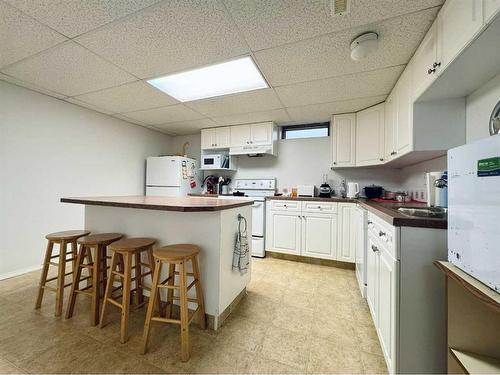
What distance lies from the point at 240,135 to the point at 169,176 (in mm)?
1545

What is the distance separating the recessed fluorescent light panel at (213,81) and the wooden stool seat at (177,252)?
1683 mm

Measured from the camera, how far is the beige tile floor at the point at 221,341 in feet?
4.13

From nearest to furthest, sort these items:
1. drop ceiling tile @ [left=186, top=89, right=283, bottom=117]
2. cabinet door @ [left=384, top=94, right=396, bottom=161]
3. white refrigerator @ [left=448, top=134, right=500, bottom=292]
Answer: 1. white refrigerator @ [left=448, top=134, right=500, bottom=292]
2. cabinet door @ [left=384, top=94, right=396, bottom=161]
3. drop ceiling tile @ [left=186, top=89, right=283, bottom=117]

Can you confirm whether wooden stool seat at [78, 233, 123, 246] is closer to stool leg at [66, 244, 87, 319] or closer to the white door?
stool leg at [66, 244, 87, 319]

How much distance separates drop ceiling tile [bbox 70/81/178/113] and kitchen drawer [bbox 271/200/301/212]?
206cm

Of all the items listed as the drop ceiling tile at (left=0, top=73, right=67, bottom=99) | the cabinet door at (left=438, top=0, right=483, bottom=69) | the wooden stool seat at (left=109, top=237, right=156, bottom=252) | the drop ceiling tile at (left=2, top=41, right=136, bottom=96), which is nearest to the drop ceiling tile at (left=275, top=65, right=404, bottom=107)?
the cabinet door at (left=438, top=0, right=483, bottom=69)

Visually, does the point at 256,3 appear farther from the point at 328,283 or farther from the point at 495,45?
the point at 328,283

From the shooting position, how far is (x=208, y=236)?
1.63 metres

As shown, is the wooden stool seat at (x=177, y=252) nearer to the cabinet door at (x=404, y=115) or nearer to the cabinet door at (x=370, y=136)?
the cabinet door at (x=404, y=115)

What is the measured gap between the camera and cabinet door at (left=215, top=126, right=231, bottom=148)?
385cm

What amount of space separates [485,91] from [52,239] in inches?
139

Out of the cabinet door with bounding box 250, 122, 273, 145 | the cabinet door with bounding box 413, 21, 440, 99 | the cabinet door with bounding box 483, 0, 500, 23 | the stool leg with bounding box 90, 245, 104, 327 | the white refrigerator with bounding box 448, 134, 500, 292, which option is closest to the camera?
the white refrigerator with bounding box 448, 134, 500, 292

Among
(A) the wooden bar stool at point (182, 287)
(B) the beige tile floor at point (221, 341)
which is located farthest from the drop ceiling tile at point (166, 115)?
(B) the beige tile floor at point (221, 341)

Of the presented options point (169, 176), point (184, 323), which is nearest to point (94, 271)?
point (184, 323)
